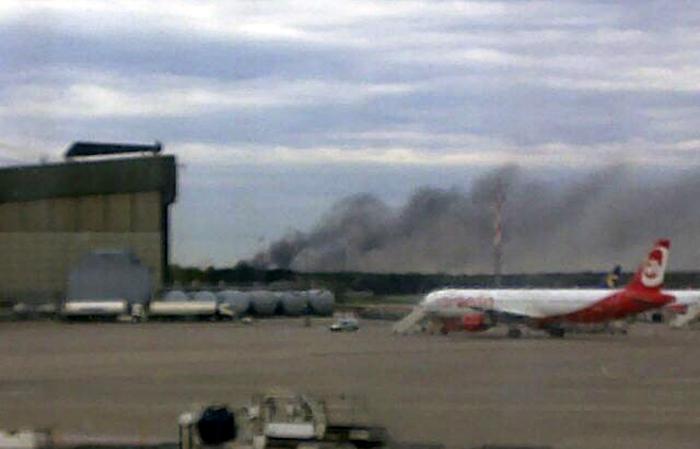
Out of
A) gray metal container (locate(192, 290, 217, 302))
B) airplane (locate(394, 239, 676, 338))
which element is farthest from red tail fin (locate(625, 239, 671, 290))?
gray metal container (locate(192, 290, 217, 302))

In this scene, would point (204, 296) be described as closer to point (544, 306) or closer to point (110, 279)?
point (110, 279)

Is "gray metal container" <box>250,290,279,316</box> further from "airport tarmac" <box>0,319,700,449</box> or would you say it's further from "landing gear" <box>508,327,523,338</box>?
"airport tarmac" <box>0,319,700,449</box>

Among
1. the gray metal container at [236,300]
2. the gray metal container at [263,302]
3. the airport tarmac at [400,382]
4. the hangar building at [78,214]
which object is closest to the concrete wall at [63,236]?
the hangar building at [78,214]

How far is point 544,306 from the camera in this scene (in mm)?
86438

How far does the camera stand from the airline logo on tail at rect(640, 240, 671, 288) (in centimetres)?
8419

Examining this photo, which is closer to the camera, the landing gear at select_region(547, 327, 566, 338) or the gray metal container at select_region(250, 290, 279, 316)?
the landing gear at select_region(547, 327, 566, 338)

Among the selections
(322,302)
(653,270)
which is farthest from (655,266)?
(322,302)

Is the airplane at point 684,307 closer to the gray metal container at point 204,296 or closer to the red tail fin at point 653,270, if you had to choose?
the red tail fin at point 653,270

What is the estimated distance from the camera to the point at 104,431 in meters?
30.7

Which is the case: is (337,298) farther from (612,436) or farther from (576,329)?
(612,436)

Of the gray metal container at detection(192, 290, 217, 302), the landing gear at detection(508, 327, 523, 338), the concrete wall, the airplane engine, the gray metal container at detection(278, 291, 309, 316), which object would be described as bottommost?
the gray metal container at detection(278, 291, 309, 316)

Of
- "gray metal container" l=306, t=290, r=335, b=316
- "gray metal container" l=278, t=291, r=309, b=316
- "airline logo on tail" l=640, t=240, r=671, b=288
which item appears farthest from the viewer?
"gray metal container" l=278, t=291, r=309, b=316

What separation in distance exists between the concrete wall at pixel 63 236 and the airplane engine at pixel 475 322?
30.6 m

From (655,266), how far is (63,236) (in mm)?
44250
